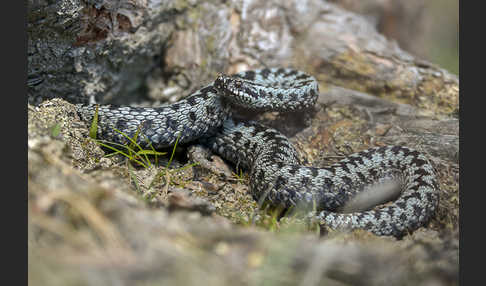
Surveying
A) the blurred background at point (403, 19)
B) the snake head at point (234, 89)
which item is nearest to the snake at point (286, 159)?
the snake head at point (234, 89)

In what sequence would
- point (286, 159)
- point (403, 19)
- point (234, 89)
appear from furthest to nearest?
point (403, 19) → point (234, 89) → point (286, 159)

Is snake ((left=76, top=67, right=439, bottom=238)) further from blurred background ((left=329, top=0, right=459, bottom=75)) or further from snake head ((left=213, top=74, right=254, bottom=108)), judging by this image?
blurred background ((left=329, top=0, right=459, bottom=75))

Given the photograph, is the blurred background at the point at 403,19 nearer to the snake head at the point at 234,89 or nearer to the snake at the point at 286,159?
the snake at the point at 286,159

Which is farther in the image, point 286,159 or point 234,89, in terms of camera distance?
point 234,89

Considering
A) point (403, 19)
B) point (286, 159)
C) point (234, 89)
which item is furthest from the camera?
point (403, 19)

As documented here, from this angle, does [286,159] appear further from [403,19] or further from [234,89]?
[403,19]

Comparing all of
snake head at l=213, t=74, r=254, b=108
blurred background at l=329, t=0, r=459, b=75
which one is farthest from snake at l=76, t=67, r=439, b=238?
blurred background at l=329, t=0, r=459, b=75

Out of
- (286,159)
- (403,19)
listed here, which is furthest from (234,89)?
(403,19)

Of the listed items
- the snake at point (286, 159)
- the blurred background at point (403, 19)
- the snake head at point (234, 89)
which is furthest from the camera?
the blurred background at point (403, 19)

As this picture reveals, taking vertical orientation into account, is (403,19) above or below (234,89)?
above
